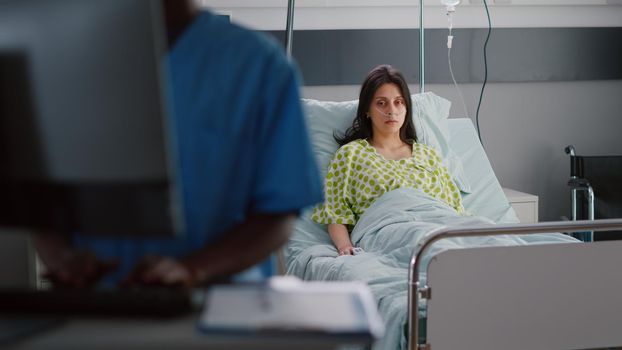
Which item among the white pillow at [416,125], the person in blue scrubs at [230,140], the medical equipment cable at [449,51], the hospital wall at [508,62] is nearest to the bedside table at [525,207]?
the white pillow at [416,125]

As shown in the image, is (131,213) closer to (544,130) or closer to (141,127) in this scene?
(141,127)

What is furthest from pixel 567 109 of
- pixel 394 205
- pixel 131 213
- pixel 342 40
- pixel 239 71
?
pixel 131 213

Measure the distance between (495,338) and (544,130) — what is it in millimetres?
2518

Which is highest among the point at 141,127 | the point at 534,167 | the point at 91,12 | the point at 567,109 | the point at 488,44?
the point at 91,12

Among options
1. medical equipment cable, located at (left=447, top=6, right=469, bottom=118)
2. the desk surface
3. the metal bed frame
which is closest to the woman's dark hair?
medical equipment cable, located at (left=447, top=6, right=469, bottom=118)

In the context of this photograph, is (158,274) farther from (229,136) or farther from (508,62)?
(508,62)

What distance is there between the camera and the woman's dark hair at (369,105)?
3.80 meters

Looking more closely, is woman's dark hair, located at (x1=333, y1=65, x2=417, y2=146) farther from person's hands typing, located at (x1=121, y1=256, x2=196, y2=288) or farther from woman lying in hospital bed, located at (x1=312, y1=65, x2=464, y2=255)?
person's hands typing, located at (x1=121, y1=256, x2=196, y2=288)

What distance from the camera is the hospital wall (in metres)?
4.36

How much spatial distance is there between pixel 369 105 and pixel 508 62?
110cm

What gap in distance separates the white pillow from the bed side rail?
1.58 metres

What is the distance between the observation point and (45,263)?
45.6 inches

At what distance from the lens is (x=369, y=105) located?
151 inches

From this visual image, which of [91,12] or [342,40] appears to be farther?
[342,40]
